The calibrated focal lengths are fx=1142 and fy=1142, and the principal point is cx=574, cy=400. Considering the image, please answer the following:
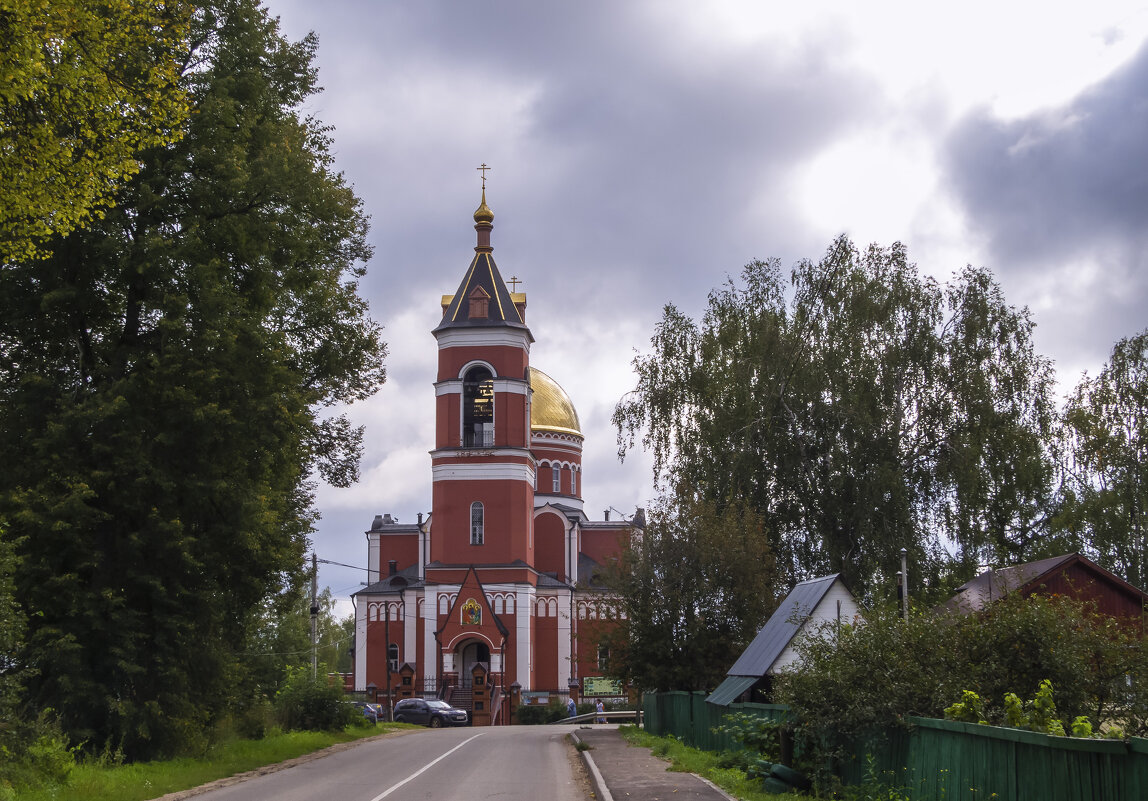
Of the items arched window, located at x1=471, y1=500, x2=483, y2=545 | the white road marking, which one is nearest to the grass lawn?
the white road marking

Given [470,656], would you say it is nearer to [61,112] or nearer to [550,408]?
[550,408]

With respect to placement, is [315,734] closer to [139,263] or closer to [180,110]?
[139,263]

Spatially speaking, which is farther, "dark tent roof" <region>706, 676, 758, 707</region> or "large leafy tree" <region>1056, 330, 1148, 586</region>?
"large leafy tree" <region>1056, 330, 1148, 586</region>

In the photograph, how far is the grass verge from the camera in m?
13.7

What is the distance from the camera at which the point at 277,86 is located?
72.6ft

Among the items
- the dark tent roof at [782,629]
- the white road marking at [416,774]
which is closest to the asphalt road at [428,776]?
the white road marking at [416,774]

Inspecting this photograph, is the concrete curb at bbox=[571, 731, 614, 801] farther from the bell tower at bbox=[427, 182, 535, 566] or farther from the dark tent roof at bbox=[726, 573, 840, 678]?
the bell tower at bbox=[427, 182, 535, 566]

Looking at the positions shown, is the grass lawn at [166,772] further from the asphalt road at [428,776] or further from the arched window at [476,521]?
the arched window at [476,521]

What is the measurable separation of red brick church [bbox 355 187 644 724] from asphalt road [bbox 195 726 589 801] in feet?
84.1

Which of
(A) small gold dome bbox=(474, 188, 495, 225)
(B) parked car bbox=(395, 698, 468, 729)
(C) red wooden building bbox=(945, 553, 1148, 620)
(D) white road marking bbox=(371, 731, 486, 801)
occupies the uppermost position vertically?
(A) small gold dome bbox=(474, 188, 495, 225)

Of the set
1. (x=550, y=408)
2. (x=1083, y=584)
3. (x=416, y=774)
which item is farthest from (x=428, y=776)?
(x=550, y=408)

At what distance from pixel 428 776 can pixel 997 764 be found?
1121 cm

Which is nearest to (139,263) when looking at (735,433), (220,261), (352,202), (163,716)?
(220,261)

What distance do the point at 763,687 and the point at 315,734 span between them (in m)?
14.4
